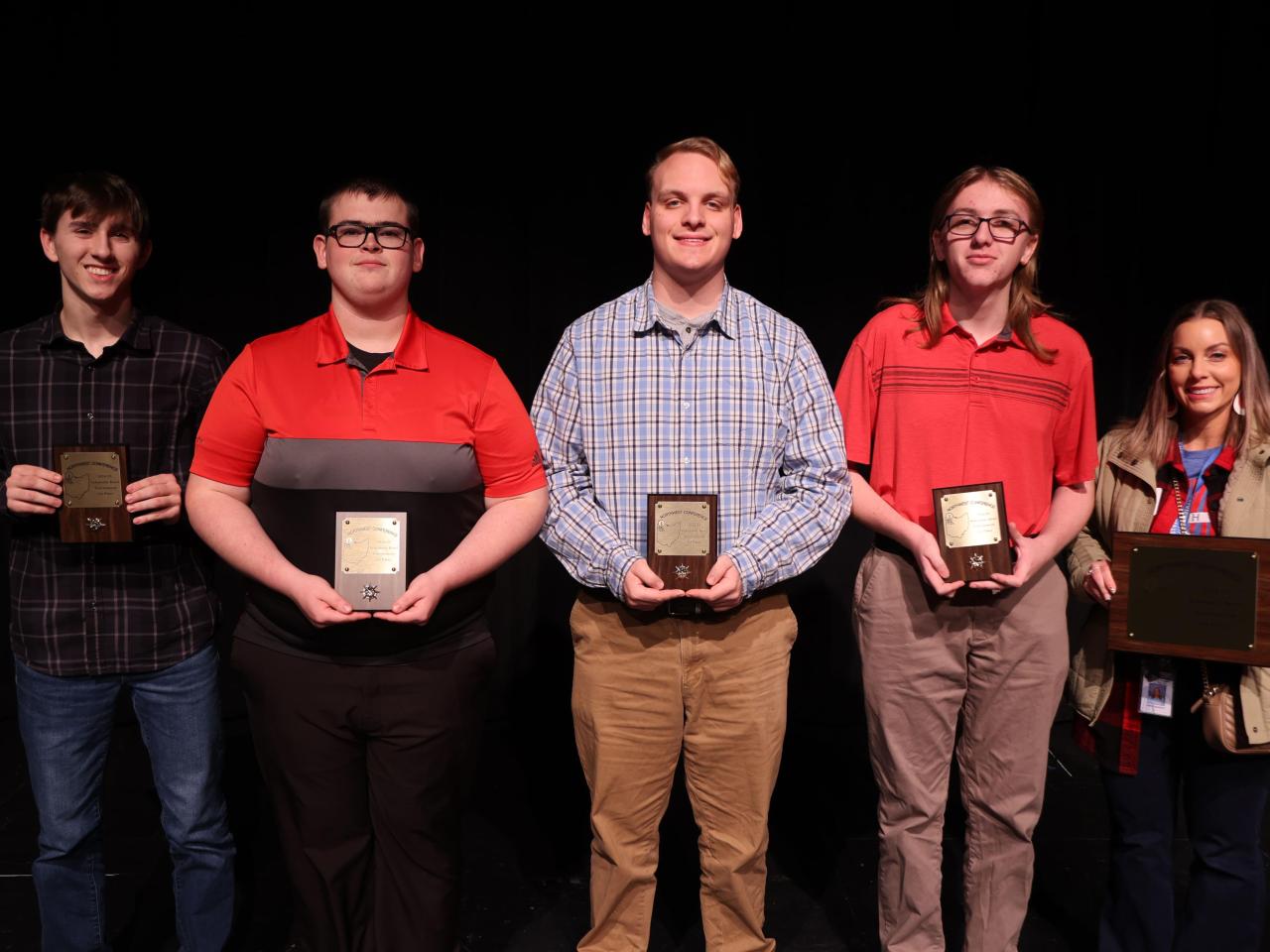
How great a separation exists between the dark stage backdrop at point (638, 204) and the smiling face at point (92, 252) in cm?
156

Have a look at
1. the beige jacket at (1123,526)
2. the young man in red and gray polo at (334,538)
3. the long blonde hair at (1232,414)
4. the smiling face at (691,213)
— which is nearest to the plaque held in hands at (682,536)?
the young man in red and gray polo at (334,538)

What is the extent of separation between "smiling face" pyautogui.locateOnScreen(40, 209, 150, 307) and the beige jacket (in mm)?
2251

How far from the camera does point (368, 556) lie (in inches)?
69.7

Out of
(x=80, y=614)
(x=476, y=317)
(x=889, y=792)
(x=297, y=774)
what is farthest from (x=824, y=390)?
(x=476, y=317)

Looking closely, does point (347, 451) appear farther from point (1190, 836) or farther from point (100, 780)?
point (1190, 836)

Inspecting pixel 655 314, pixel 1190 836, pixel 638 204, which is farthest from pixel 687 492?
pixel 638 204

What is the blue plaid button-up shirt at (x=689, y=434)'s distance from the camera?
6.77ft

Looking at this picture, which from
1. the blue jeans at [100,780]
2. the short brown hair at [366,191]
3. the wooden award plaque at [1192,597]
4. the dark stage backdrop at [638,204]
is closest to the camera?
the short brown hair at [366,191]

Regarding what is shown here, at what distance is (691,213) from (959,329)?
0.70m

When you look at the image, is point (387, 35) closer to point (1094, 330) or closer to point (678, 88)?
point (678, 88)

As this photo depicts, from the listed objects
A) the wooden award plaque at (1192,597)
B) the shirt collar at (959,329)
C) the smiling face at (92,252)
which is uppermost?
the smiling face at (92,252)

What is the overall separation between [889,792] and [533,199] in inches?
98.2

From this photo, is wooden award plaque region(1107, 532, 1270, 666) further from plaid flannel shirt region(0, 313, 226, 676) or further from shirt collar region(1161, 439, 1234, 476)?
plaid flannel shirt region(0, 313, 226, 676)

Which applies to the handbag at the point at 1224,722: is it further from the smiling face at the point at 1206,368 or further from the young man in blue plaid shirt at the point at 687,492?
the young man in blue plaid shirt at the point at 687,492
